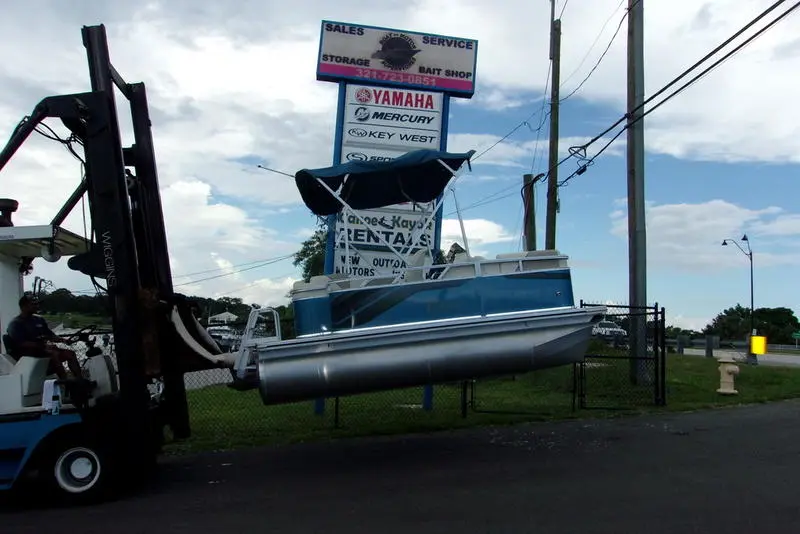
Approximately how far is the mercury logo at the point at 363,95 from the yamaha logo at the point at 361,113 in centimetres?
15

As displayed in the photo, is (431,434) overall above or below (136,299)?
below

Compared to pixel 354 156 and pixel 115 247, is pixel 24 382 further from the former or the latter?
pixel 354 156

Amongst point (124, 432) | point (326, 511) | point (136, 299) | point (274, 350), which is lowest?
point (326, 511)

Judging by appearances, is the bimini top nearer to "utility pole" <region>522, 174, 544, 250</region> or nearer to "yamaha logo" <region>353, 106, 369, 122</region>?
"yamaha logo" <region>353, 106, 369, 122</region>

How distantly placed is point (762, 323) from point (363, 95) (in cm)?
7782

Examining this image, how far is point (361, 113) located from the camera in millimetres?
A: 14836

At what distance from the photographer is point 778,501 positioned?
6.86m

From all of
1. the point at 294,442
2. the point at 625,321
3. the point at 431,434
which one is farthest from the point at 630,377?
the point at 294,442

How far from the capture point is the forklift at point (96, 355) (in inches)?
290

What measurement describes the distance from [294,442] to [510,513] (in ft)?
15.7

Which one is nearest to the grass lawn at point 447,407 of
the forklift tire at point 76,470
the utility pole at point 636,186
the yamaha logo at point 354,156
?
the utility pole at point 636,186

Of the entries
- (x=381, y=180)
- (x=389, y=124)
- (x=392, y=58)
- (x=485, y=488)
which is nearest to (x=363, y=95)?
(x=389, y=124)

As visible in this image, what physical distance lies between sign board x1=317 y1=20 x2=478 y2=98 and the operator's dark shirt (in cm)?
857

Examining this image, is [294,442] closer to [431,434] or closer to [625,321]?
[431,434]
